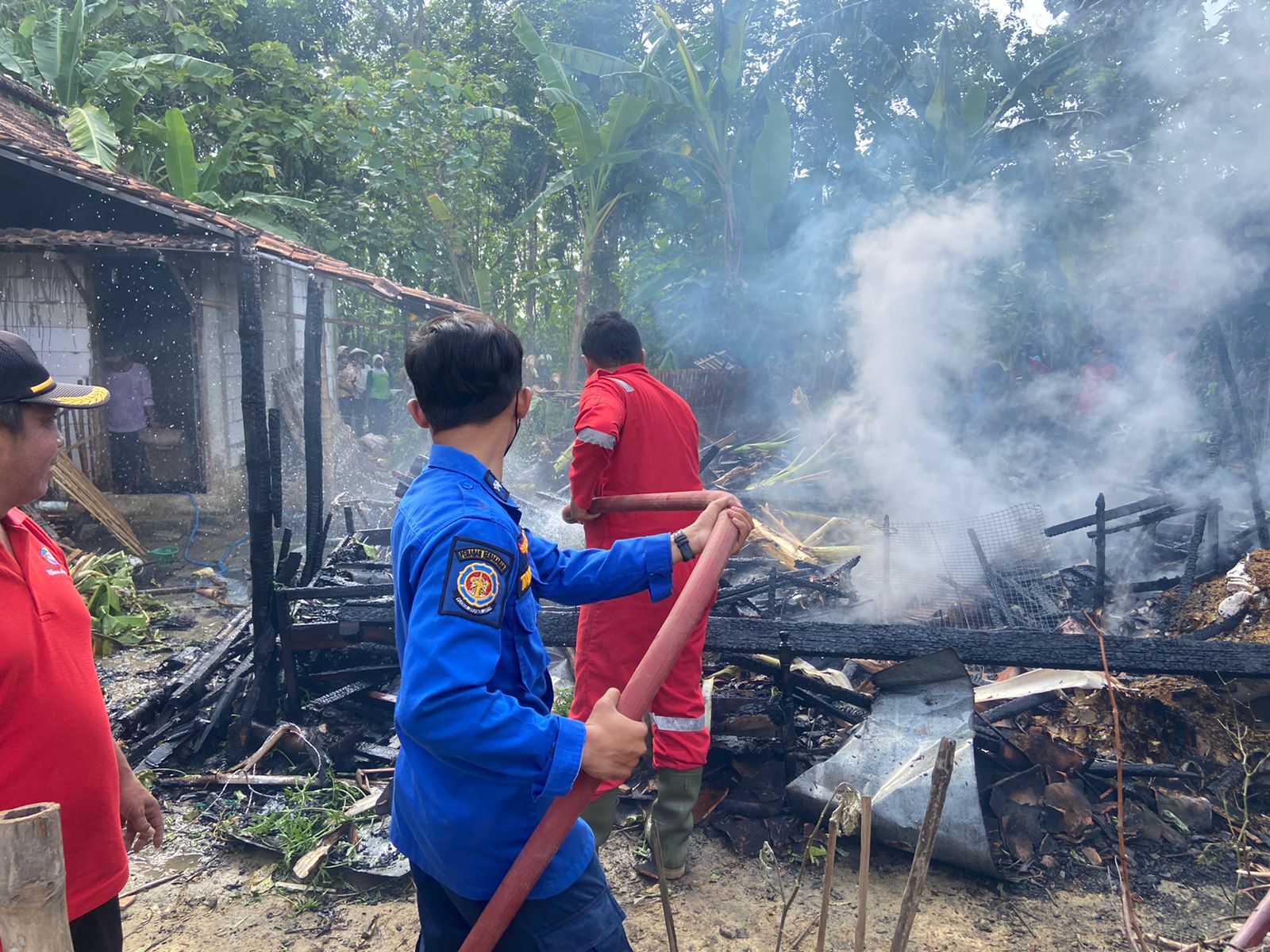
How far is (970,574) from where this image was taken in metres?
6.43

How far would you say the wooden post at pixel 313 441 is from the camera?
4906 millimetres

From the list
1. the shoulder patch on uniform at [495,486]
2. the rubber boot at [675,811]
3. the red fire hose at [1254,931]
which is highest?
the shoulder patch on uniform at [495,486]

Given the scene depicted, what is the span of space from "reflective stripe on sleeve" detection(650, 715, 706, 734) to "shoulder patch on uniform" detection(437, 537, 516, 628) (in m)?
2.03

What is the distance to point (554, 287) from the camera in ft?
61.8

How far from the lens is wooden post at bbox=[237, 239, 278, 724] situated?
425 cm

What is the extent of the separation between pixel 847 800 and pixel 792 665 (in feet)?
10.9

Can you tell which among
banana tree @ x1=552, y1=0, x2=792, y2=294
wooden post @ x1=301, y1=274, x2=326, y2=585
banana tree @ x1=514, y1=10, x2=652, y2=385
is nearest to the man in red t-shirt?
wooden post @ x1=301, y1=274, x2=326, y2=585

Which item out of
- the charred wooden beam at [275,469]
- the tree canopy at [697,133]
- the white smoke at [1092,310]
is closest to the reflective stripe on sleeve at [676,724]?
the charred wooden beam at [275,469]

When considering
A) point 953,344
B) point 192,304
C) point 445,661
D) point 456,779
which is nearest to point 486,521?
point 445,661

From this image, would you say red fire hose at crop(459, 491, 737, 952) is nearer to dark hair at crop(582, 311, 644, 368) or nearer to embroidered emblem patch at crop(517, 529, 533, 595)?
embroidered emblem patch at crop(517, 529, 533, 595)

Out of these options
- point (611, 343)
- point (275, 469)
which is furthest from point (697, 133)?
point (611, 343)

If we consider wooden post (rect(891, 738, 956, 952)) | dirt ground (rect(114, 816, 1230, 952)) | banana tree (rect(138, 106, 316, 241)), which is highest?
banana tree (rect(138, 106, 316, 241))

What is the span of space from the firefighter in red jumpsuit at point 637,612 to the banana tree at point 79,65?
460 inches

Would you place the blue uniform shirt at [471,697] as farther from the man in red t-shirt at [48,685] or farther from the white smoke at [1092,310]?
the white smoke at [1092,310]
